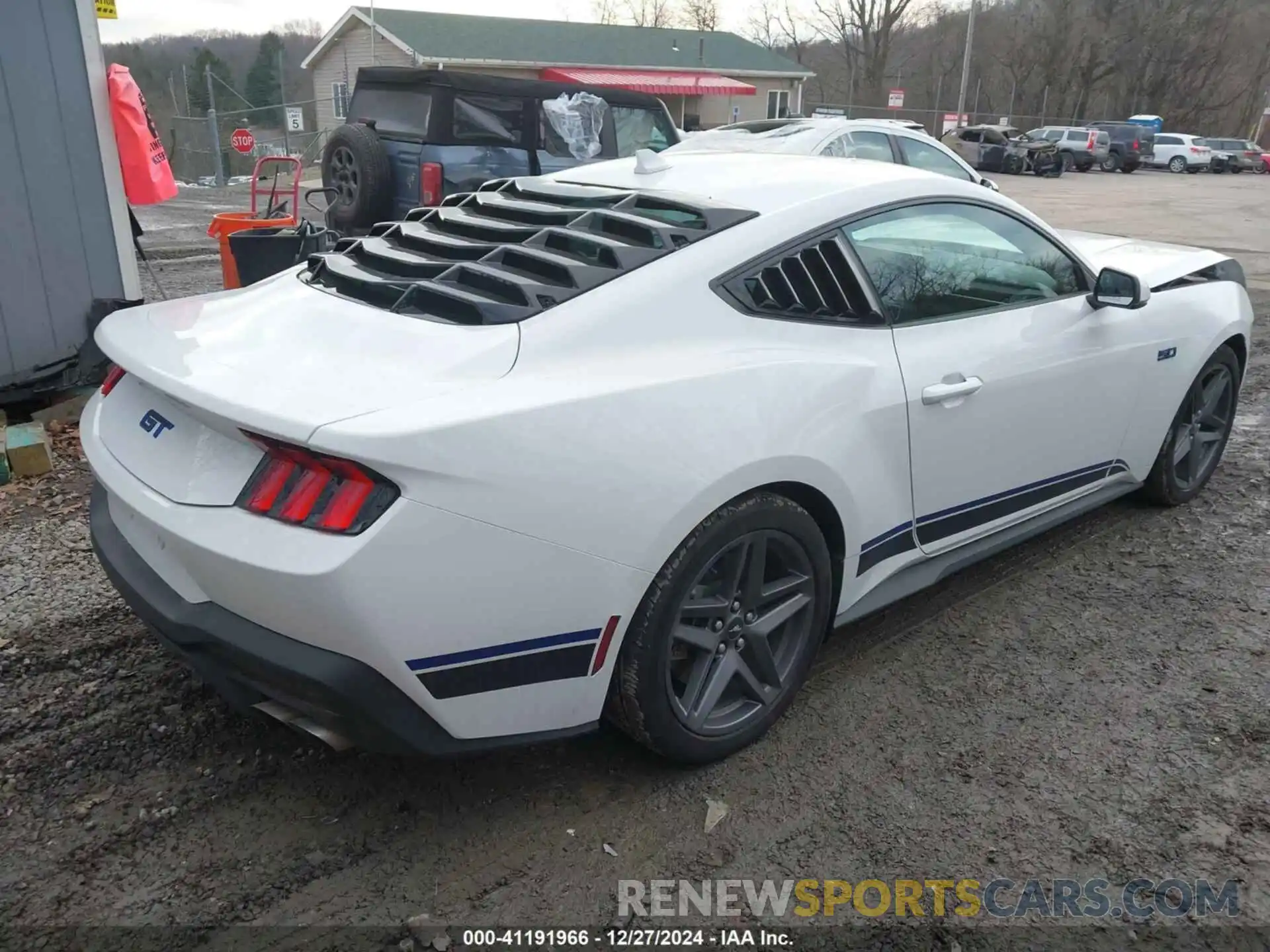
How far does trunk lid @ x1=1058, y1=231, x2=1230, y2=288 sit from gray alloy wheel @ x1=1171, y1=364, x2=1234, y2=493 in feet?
1.57

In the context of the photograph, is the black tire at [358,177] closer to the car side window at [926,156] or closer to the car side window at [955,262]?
the car side window at [926,156]

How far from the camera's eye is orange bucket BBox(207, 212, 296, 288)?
6199mm

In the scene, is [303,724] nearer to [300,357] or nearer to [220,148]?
[300,357]

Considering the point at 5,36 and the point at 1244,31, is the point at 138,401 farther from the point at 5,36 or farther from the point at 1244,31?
the point at 1244,31

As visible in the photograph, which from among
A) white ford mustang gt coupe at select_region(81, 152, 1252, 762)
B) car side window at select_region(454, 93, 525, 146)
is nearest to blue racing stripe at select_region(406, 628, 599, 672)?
white ford mustang gt coupe at select_region(81, 152, 1252, 762)

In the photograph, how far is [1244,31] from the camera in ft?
190

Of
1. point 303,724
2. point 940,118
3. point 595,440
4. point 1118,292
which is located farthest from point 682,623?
point 940,118

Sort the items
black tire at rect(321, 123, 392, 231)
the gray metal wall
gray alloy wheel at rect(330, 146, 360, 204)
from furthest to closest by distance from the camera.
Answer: gray alloy wheel at rect(330, 146, 360, 204) < black tire at rect(321, 123, 392, 231) < the gray metal wall

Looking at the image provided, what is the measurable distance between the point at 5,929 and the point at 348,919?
0.72 meters

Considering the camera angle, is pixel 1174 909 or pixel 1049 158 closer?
pixel 1174 909

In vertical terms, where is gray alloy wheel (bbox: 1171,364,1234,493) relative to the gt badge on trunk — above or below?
below

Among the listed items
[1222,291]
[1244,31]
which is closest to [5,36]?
[1222,291]

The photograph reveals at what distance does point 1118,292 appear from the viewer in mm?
3559

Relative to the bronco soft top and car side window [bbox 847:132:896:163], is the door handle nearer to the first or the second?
the bronco soft top
